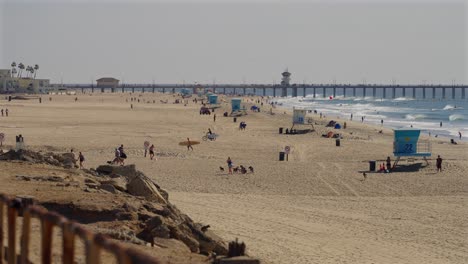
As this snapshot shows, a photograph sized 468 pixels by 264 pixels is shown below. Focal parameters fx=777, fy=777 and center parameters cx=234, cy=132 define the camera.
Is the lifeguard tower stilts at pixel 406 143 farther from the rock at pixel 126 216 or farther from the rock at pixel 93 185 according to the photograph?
the rock at pixel 126 216

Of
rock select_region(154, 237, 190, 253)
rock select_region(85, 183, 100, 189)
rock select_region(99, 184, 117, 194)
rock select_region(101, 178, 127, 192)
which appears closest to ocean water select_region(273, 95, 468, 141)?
rock select_region(101, 178, 127, 192)

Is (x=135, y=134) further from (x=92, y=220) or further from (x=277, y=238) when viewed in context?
(x=92, y=220)

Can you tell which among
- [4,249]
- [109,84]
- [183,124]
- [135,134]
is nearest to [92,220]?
[4,249]

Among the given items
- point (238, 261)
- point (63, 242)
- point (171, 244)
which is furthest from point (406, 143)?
point (63, 242)

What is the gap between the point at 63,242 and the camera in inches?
206

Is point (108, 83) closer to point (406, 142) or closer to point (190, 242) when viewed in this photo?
point (406, 142)

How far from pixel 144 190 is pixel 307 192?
891 cm

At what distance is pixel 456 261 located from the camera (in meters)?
13.3

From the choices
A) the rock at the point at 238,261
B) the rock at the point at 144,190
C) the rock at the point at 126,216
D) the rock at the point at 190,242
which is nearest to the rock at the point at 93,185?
the rock at the point at 144,190

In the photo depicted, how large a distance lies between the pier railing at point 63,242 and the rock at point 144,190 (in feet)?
19.5

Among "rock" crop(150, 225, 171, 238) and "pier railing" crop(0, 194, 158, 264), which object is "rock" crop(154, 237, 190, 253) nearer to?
"rock" crop(150, 225, 171, 238)

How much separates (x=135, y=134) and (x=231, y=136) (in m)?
4.85

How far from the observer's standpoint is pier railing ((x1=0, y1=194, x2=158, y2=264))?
432 cm

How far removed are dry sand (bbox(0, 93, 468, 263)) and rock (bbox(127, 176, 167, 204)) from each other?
1414mm
